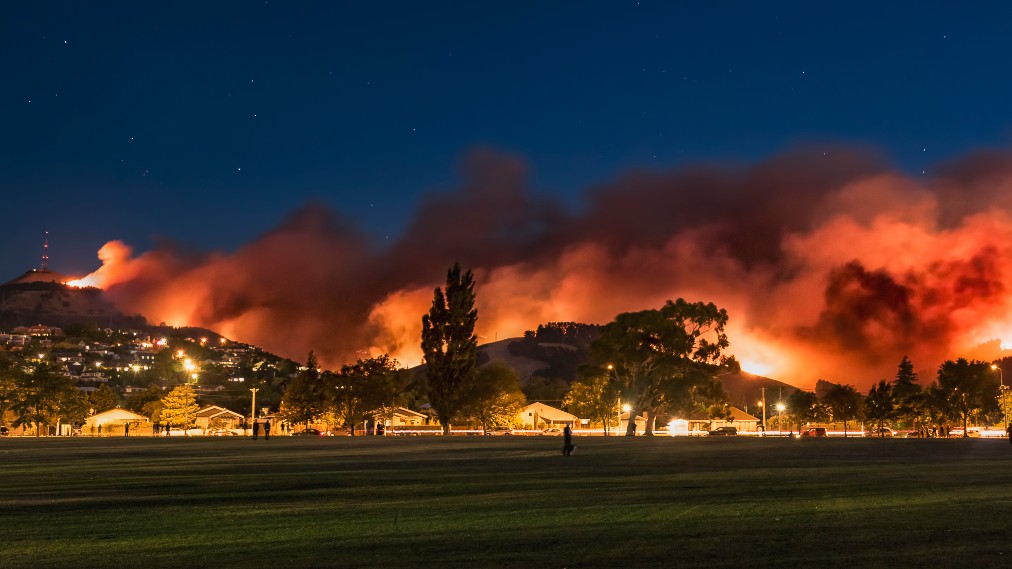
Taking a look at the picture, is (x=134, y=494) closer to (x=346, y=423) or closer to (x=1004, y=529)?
(x=1004, y=529)

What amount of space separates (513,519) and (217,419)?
136502 millimetres

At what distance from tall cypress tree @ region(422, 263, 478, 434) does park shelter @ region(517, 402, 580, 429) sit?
1578 inches

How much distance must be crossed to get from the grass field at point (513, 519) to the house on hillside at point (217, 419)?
11814 centimetres

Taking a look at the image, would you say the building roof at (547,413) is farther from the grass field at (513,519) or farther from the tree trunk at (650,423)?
the grass field at (513,519)

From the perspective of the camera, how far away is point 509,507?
15.2 m

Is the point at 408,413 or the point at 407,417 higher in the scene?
the point at 408,413

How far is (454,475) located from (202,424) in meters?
122

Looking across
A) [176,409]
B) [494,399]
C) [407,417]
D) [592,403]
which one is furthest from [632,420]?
[407,417]

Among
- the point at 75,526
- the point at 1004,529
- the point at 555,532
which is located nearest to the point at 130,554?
the point at 75,526

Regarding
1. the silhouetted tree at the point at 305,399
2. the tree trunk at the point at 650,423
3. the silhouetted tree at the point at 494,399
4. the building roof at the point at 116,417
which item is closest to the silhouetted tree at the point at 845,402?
the silhouetted tree at the point at 494,399

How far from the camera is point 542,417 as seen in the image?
14162 centimetres

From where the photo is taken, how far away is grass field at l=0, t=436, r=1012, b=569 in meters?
10.2

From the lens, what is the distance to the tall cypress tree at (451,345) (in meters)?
95.0

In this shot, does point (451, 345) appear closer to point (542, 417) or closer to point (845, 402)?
point (542, 417)
